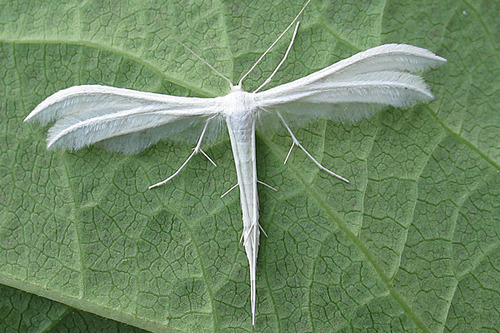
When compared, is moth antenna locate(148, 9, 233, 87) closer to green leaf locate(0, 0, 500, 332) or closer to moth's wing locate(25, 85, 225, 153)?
green leaf locate(0, 0, 500, 332)

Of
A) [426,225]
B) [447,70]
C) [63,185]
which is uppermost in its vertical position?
[447,70]

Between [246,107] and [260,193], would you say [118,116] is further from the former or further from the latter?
[260,193]

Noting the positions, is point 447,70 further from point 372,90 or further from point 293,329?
point 293,329

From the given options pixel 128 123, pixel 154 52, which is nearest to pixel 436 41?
pixel 154 52

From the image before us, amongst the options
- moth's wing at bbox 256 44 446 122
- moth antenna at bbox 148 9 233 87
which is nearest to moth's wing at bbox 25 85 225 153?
moth antenna at bbox 148 9 233 87

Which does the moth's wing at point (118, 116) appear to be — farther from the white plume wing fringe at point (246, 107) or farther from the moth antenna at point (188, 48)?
the moth antenna at point (188, 48)

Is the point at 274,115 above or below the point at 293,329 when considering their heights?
above

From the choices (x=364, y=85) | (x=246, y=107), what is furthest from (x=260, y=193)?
(x=364, y=85)
